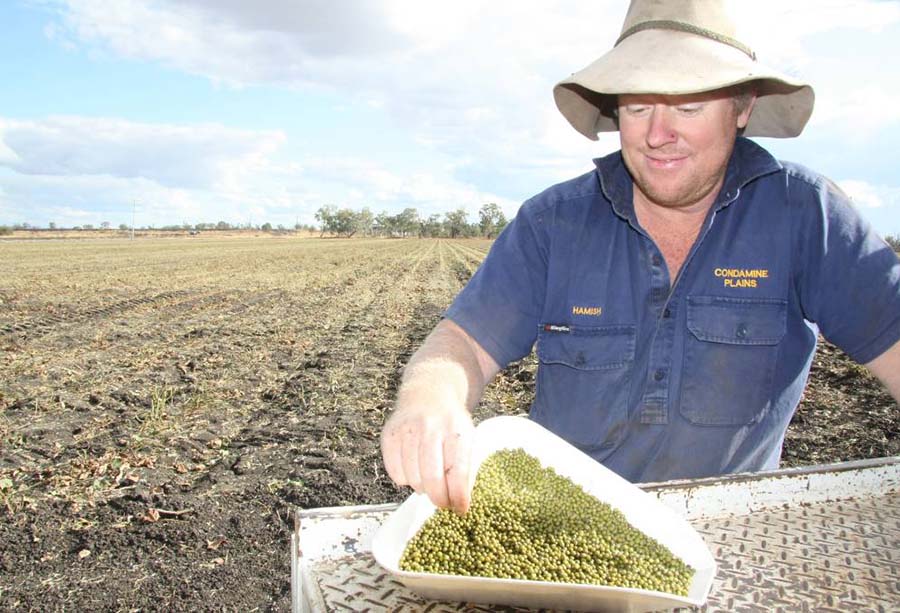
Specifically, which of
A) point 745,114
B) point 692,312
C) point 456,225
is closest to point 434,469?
point 692,312

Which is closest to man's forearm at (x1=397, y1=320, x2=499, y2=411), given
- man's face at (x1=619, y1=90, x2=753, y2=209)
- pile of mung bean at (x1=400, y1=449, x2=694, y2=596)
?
pile of mung bean at (x1=400, y1=449, x2=694, y2=596)

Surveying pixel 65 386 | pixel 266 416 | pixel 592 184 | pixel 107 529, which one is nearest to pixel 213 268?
pixel 65 386

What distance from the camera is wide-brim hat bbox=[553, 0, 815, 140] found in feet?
6.87

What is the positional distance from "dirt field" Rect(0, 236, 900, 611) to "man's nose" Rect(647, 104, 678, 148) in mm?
3321

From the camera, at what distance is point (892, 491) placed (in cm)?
208

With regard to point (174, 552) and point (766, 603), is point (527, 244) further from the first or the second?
point (174, 552)

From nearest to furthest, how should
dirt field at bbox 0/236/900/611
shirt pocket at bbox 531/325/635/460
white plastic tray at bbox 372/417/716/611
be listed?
white plastic tray at bbox 372/417/716/611 → shirt pocket at bbox 531/325/635/460 → dirt field at bbox 0/236/900/611

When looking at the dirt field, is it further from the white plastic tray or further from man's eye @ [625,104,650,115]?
man's eye @ [625,104,650,115]

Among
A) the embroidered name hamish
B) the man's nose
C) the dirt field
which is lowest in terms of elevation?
the dirt field

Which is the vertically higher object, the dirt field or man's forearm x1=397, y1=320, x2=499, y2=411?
man's forearm x1=397, y1=320, x2=499, y2=411

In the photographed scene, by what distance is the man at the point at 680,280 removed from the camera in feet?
7.32

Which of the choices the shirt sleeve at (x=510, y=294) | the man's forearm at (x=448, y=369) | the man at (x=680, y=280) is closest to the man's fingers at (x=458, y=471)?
the man's forearm at (x=448, y=369)

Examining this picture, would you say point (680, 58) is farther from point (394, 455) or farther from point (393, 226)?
point (393, 226)

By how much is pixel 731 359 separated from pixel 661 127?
81 centimetres
